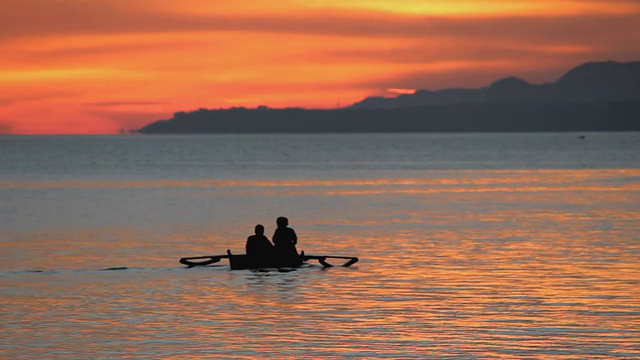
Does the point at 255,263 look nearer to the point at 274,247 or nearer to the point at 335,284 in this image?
the point at 274,247

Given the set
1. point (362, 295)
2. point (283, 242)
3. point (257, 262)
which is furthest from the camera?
point (283, 242)

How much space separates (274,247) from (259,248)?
1.53 ft

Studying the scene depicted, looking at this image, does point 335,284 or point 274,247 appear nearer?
point 335,284

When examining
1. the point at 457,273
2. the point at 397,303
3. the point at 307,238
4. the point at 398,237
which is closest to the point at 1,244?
the point at 307,238

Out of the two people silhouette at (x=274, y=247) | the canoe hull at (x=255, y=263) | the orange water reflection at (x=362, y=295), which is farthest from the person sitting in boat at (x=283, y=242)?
the orange water reflection at (x=362, y=295)

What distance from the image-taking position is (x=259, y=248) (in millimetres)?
33219

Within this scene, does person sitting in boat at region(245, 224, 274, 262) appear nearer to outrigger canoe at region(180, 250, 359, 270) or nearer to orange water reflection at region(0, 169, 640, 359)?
outrigger canoe at region(180, 250, 359, 270)

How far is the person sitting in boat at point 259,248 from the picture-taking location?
33.2 metres

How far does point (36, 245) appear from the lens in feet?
141

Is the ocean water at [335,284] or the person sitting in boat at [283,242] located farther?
the person sitting in boat at [283,242]

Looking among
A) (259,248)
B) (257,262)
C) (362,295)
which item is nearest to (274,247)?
(259,248)

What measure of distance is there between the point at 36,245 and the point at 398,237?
13464 millimetres

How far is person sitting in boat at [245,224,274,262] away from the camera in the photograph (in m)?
33.2

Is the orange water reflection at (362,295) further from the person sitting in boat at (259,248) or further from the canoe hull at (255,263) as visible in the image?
the person sitting in boat at (259,248)
